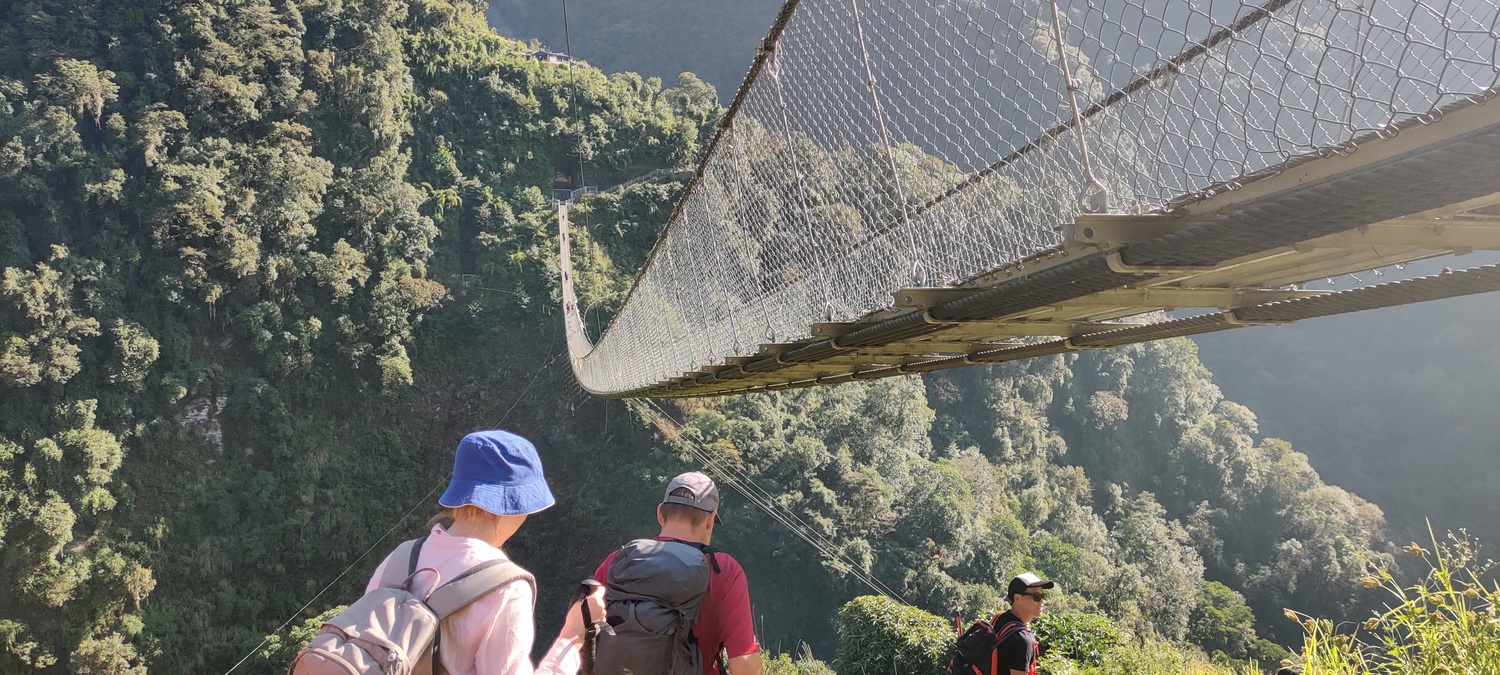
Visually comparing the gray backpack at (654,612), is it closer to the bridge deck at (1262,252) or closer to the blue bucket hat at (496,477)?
the blue bucket hat at (496,477)

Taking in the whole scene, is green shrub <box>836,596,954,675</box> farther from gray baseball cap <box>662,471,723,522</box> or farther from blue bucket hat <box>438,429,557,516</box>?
blue bucket hat <box>438,429,557,516</box>

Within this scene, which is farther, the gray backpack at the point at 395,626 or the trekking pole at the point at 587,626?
the trekking pole at the point at 587,626

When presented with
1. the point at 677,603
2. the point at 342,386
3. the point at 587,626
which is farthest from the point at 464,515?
the point at 342,386

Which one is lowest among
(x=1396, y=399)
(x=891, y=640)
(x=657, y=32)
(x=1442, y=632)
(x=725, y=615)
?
(x=1396, y=399)

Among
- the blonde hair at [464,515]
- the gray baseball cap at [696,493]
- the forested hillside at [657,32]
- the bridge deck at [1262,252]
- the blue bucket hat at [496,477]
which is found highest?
the forested hillside at [657,32]

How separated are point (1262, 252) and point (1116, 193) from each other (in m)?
0.52

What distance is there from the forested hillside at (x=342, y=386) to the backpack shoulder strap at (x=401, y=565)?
9.12 meters

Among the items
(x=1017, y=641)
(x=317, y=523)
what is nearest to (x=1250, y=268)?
(x=1017, y=641)

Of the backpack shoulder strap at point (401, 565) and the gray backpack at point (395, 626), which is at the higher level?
the backpack shoulder strap at point (401, 565)

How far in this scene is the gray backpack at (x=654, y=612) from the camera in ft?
2.92

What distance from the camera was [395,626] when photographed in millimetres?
638

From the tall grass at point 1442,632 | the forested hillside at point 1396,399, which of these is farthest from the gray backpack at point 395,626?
the forested hillside at point 1396,399

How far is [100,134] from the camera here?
10680mm

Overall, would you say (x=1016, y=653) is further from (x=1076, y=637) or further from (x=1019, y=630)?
(x=1076, y=637)
